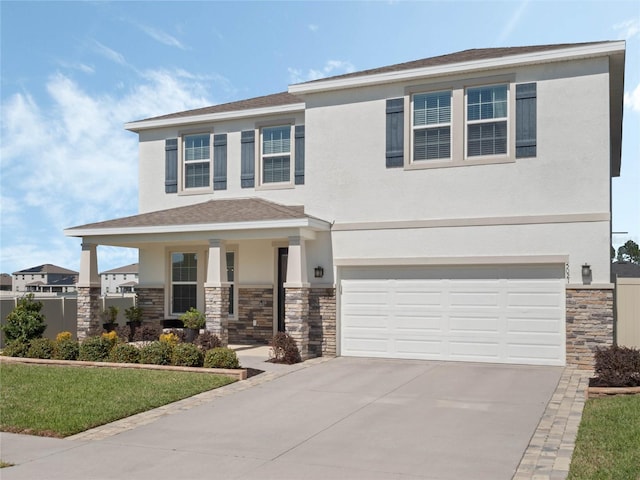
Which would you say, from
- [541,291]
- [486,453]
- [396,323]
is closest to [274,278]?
[396,323]

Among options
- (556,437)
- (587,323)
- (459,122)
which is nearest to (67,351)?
(459,122)

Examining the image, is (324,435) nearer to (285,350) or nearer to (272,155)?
(285,350)

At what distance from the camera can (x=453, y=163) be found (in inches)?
581

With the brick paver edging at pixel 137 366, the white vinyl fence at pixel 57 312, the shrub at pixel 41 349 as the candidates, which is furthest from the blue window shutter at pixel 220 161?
the brick paver edging at pixel 137 366

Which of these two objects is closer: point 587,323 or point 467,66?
point 587,323

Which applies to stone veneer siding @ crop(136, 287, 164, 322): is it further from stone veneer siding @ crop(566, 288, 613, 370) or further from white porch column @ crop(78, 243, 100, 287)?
stone veneer siding @ crop(566, 288, 613, 370)

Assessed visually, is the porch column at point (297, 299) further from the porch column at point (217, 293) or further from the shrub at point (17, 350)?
the shrub at point (17, 350)

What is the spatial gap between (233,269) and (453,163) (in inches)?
289

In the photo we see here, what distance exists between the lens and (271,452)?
7750mm

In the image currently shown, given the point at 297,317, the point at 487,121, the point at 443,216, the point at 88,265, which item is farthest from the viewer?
the point at 88,265

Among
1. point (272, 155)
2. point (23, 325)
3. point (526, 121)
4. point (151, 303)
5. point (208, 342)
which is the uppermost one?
point (526, 121)

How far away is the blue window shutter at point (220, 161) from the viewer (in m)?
19.1

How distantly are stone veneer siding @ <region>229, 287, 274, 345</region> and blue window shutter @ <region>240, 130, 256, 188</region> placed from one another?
309 centimetres

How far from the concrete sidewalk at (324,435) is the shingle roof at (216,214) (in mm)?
4490
